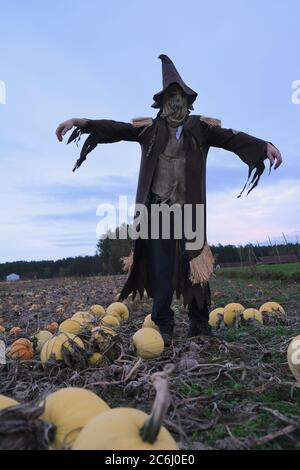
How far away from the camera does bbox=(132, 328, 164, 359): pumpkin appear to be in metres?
3.79

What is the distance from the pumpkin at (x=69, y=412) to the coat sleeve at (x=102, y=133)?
3.23 meters

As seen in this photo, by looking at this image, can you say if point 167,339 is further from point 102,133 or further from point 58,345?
point 102,133

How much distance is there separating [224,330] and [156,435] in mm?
3732

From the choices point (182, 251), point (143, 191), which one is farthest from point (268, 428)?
point (143, 191)

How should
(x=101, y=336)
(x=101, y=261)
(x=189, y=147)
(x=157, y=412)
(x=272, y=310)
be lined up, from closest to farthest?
1. (x=157, y=412)
2. (x=101, y=336)
3. (x=189, y=147)
4. (x=272, y=310)
5. (x=101, y=261)

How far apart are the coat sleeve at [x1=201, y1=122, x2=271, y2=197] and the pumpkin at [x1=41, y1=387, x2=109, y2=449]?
3316mm

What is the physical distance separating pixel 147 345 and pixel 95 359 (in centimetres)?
45

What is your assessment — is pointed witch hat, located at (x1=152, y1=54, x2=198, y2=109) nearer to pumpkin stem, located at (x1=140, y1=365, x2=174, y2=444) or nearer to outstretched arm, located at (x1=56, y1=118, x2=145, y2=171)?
outstretched arm, located at (x1=56, y1=118, x2=145, y2=171)

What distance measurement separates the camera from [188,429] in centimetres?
231

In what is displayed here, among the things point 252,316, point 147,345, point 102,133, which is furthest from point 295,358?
point 102,133

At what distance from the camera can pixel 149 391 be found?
284cm

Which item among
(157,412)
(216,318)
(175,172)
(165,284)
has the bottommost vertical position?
(216,318)

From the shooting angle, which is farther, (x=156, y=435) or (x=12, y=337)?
(x=12, y=337)
